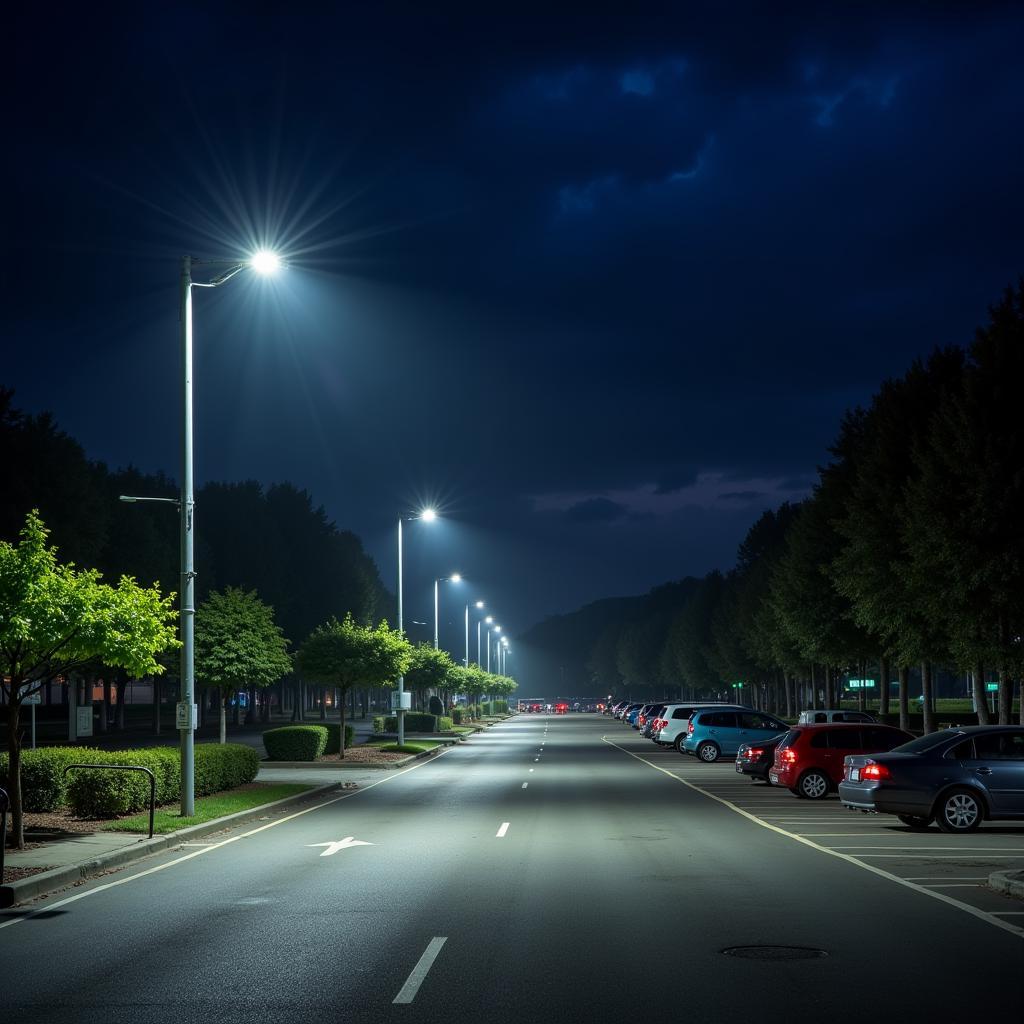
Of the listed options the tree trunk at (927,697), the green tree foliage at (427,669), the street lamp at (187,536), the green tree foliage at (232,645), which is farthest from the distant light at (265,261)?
the green tree foliage at (427,669)

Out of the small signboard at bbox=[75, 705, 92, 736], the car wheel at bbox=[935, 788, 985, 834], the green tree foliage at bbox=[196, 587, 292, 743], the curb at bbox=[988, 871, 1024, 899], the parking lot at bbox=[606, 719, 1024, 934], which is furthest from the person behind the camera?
the small signboard at bbox=[75, 705, 92, 736]

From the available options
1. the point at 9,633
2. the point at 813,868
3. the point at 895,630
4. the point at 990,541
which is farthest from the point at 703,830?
the point at 895,630

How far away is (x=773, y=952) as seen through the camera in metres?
10.3

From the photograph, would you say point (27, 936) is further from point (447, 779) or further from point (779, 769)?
point (447, 779)

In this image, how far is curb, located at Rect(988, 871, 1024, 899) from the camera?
520 inches

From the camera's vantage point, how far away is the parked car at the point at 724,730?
43.1 m

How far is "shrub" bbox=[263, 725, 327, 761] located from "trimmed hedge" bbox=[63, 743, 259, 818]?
12216mm

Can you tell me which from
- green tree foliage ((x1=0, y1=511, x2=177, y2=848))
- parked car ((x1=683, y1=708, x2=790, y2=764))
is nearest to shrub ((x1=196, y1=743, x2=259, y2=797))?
green tree foliage ((x1=0, y1=511, x2=177, y2=848))

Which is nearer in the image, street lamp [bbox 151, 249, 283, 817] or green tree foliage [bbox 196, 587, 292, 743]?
street lamp [bbox 151, 249, 283, 817]

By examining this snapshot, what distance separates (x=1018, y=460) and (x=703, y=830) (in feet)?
59.7

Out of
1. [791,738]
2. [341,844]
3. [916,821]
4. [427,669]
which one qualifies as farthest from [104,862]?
[427,669]

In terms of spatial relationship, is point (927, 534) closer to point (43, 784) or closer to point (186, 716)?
point (186, 716)

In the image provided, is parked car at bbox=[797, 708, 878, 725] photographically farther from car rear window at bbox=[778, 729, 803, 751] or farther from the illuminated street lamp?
the illuminated street lamp

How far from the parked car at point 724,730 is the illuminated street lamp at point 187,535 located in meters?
23.9
